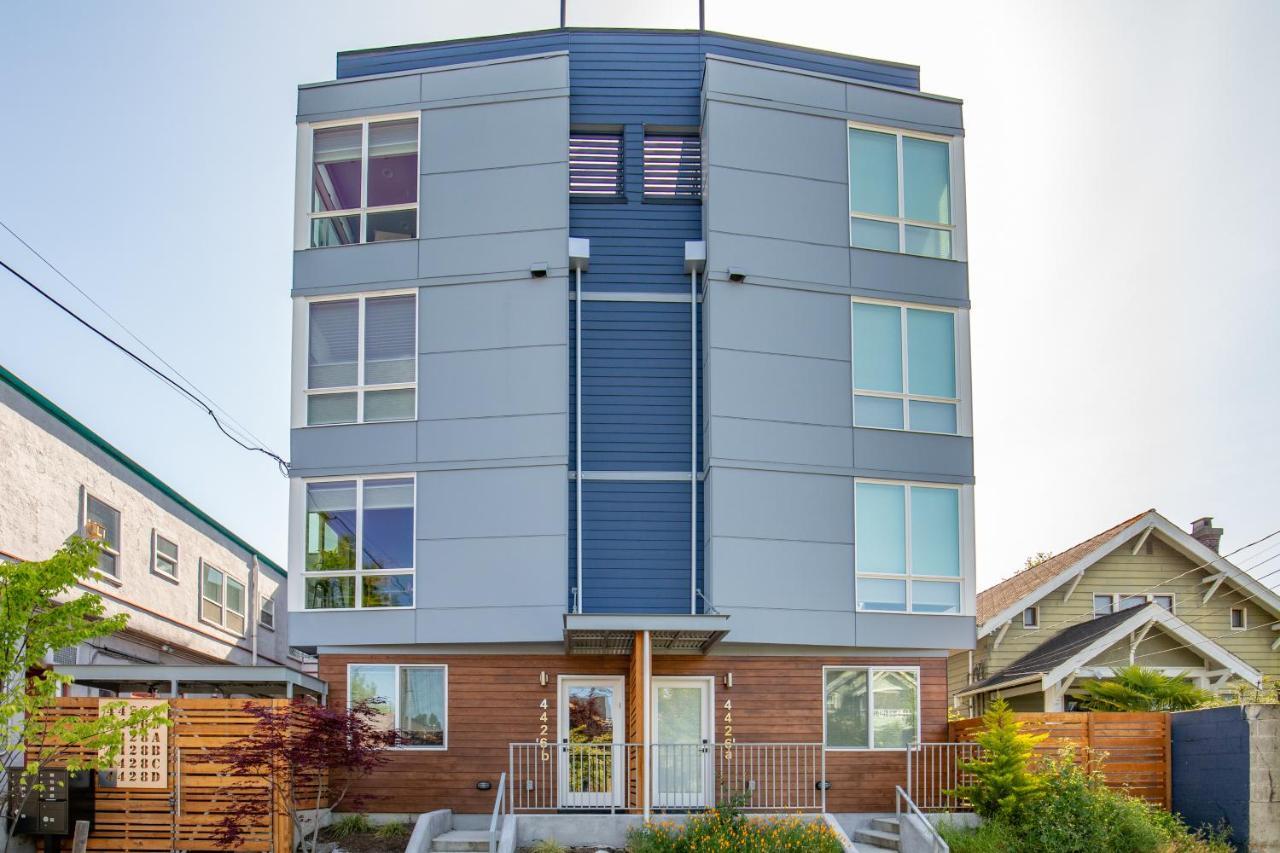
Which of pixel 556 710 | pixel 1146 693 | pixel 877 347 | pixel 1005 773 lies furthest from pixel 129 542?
pixel 1146 693

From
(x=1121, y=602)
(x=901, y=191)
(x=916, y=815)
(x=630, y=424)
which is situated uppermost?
(x=901, y=191)

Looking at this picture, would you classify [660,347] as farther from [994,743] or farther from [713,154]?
[994,743]

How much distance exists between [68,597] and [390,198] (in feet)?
27.0

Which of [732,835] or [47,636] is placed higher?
[47,636]

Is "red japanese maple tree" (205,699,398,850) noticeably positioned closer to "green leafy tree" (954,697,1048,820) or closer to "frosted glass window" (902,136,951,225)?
"green leafy tree" (954,697,1048,820)

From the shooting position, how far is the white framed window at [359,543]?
743 inches

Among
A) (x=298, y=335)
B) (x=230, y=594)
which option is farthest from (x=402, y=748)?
(x=230, y=594)

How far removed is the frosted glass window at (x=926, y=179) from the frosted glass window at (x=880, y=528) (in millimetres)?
4284

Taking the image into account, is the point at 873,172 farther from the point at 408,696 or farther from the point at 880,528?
the point at 408,696

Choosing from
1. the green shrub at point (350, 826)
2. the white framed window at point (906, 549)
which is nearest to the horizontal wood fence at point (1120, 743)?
the white framed window at point (906, 549)

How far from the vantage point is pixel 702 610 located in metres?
18.9

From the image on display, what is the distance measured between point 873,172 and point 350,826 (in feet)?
39.4

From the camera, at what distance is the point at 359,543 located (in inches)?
751

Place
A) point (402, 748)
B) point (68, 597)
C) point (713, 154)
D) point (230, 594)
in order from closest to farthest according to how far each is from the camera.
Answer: point (402, 748) → point (713, 154) → point (68, 597) → point (230, 594)
